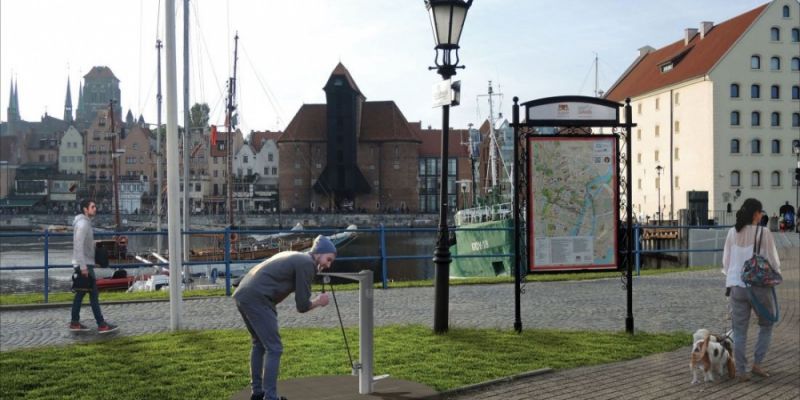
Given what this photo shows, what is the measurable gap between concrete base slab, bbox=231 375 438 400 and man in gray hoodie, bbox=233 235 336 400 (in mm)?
850

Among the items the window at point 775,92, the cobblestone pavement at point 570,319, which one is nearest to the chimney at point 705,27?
the window at point 775,92

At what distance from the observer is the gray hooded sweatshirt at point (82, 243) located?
10.8 metres

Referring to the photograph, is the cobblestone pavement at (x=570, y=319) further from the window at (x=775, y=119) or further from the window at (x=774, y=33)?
the window at (x=774, y=33)

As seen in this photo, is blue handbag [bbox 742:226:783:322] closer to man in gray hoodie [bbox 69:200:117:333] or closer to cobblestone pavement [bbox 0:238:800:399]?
cobblestone pavement [bbox 0:238:800:399]

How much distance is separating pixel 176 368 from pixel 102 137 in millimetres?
123339

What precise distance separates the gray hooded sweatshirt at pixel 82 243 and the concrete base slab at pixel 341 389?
475 centimetres

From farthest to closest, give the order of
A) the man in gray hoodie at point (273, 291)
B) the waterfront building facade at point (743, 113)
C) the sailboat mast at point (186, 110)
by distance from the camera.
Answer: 1. the waterfront building facade at point (743, 113)
2. the sailboat mast at point (186, 110)
3. the man in gray hoodie at point (273, 291)

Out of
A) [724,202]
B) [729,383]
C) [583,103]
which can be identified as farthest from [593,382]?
[724,202]

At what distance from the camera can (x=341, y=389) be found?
7363mm

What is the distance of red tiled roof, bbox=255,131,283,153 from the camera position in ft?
405

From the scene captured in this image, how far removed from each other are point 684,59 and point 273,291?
240 feet

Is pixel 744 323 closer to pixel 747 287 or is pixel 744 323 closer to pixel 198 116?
pixel 747 287

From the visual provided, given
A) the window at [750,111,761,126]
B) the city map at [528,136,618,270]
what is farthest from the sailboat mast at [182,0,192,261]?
the window at [750,111,761,126]

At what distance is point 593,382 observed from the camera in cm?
777
